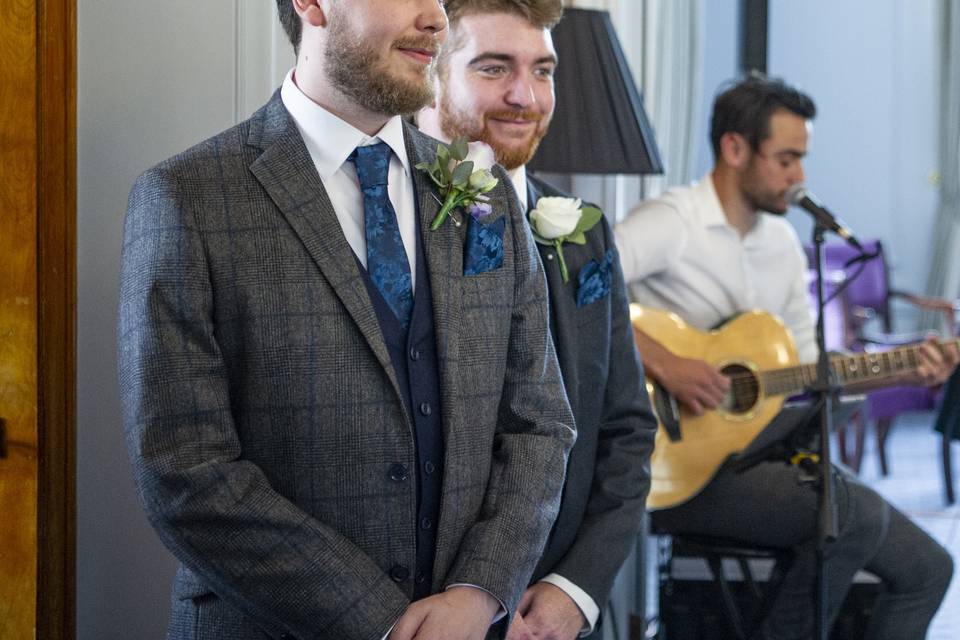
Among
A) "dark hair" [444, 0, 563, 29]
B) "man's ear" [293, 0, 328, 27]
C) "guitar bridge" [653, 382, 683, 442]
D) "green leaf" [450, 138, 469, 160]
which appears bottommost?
"guitar bridge" [653, 382, 683, 442]

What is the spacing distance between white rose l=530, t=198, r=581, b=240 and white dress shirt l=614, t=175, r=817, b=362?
3.91 feet

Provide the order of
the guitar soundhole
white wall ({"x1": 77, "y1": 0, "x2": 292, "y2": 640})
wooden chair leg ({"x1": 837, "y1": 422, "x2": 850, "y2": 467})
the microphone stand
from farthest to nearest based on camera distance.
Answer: wooden chair leg ({"x1": 837, "y1": 422, "x2": 850, "y2": 467}), the guitar soundhole, the microphone stand, white wall ({"x1": 77, "y1": 0, "x2": 292, "y2": 640})

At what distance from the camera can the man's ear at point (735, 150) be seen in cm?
351

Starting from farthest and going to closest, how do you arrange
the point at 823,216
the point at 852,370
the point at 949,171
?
the point at 949,171 → the point at 852,370 → the point at 823,216

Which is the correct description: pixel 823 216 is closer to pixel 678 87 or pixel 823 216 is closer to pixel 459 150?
pixel 459 150

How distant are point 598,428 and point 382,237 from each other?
0.69 metres

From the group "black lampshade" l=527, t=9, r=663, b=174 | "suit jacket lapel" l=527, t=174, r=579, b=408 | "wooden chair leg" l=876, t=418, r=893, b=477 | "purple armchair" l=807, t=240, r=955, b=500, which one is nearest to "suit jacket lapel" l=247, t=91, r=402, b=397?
"suit jacket lapel" l=527, t=174, r=579, b=408

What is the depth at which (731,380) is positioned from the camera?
313cm

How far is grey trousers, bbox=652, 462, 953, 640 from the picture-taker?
2.92 meters

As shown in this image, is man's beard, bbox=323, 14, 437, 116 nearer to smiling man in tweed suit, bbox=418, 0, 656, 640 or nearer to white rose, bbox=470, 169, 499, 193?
white rose, bbox=470, 169, 499, 193

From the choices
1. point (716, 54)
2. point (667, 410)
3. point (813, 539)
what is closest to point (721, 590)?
point (813, 539)

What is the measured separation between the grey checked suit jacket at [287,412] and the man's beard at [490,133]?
423 millimetres

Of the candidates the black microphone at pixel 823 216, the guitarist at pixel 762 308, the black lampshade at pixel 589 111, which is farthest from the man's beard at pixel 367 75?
the guitarist at pixel 762 308

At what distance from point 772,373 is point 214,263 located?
206cm
